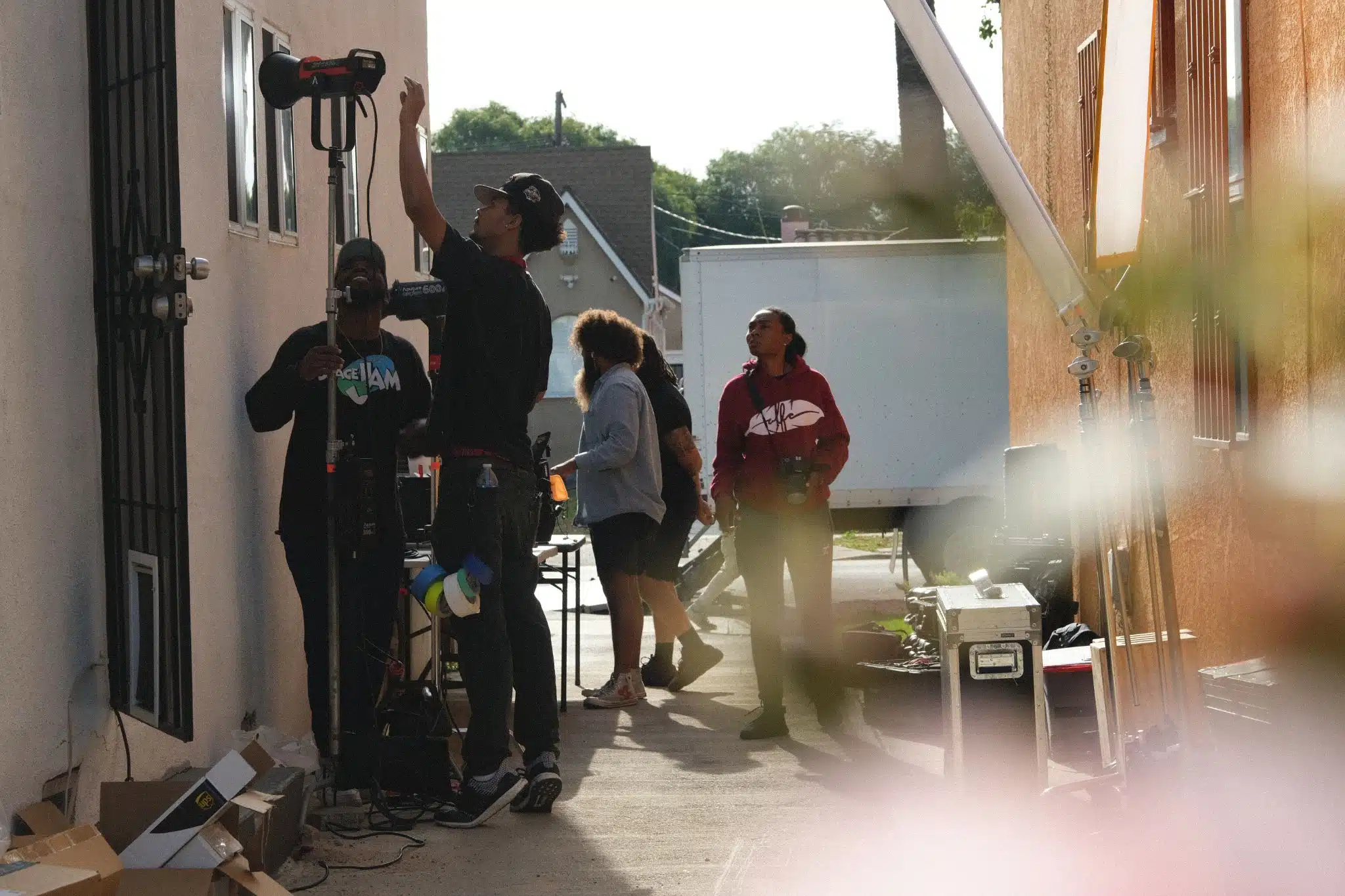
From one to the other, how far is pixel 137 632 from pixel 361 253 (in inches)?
73.7

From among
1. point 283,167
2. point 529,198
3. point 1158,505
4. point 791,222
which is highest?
point 791,222

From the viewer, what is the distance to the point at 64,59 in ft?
14.9

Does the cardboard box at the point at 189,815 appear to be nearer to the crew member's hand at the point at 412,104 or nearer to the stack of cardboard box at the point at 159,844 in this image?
the stack of cardboard box at the point at 159,844

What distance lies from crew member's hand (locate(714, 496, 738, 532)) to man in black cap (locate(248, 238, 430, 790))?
1800mm

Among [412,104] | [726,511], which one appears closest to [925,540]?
[726,511]

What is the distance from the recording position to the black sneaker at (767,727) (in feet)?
23.8

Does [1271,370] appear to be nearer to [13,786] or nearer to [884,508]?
[13,786]

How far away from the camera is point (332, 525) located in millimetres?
5680

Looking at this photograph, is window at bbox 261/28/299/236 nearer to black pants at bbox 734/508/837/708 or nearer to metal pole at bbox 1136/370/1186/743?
black pants at bbox 734/508/837/708

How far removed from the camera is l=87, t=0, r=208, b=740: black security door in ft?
14.8

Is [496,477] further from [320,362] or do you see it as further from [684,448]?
[684,448]

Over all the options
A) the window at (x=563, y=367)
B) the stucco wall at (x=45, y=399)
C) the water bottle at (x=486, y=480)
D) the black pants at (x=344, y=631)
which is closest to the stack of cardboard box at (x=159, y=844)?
the stucco wall at (x=45, y=399)

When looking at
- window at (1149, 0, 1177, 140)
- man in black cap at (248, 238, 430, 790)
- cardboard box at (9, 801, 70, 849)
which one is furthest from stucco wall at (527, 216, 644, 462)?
cardboard box at (9, 801, 70, 849)

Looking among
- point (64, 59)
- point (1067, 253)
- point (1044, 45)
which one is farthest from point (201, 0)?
point (1044, 45)
